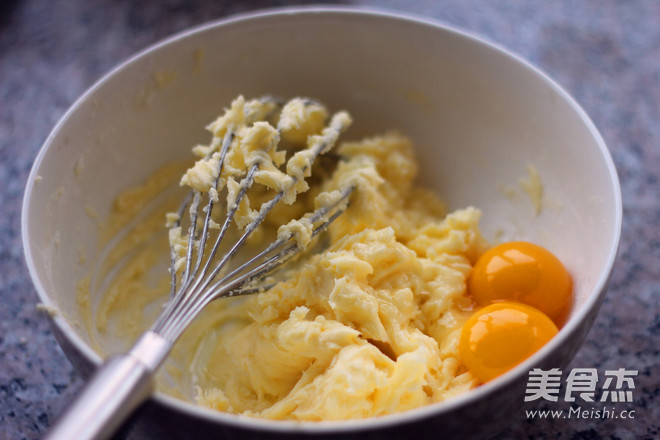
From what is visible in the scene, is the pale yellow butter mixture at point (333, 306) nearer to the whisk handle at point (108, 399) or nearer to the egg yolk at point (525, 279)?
the egg yolk at point (525, 279)

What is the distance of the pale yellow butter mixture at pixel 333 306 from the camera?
3.80 feet

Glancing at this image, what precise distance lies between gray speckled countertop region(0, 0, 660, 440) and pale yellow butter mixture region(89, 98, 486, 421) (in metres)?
0.22

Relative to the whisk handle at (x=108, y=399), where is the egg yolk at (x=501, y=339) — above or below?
below

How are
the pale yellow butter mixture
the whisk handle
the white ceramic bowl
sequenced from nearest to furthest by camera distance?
the whisk handle → the pale yellow butter mixture → the white ceramic bowl

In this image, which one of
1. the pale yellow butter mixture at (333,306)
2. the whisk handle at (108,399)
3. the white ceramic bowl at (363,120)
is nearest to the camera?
the whisk handle at (108,399)

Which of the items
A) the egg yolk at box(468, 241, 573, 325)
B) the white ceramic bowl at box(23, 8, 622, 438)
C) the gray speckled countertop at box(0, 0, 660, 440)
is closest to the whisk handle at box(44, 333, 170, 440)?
the white ceramic bowl at box(23, 8, 622, 438)

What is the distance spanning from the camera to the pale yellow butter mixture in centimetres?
116

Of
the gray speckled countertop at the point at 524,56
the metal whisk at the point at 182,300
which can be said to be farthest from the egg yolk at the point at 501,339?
the metal whisk at the point at 182,300

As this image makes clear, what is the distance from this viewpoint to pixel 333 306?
1.23m

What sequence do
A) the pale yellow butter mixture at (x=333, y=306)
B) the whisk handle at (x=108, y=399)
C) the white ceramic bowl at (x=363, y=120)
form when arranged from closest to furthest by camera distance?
1. the whisk handle at (x=108, y=399)
2. the pale yellow butter mixture at (x=333, y=306)
3. the white ceramic bowl at (x=363, y=120)

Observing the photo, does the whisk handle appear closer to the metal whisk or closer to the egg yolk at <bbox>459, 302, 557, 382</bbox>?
the metal whisk

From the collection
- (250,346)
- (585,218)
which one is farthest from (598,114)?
(250,346)

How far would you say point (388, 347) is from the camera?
1.25 metres

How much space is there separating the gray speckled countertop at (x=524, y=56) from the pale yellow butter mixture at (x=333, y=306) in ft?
0.72
